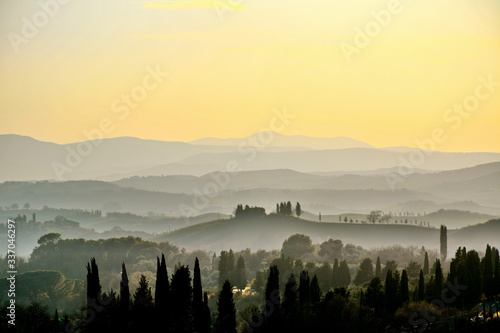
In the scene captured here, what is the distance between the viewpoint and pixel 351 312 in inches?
3684

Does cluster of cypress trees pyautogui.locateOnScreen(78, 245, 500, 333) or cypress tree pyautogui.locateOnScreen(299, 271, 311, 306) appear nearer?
cluster of cypress trees pyautogui.locateOnScreen(78, 245, 500, 333)

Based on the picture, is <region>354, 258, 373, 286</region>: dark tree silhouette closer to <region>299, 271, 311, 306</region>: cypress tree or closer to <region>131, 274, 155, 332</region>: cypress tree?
<region>299, 271, 311, 306</region>: cypress tree

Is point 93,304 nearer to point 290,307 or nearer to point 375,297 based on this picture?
point 290,307

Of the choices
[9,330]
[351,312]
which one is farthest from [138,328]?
[351,312]

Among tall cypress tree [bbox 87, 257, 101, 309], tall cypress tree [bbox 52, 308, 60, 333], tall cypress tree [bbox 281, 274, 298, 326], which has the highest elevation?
tall cypress tree [bbox 87, 257, 101, 309]

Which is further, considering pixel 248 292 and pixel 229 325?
pixel 248 292

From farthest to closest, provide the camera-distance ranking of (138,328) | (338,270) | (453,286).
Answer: (338,270), (453,286), (138,328)

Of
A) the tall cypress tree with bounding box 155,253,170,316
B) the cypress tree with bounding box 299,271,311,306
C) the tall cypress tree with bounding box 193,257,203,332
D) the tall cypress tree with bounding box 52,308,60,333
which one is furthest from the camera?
the cypress tree with bounding box 299,271,311,306

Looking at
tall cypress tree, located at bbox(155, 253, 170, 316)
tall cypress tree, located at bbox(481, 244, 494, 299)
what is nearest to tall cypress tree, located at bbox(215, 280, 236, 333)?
tall cypress tree, located at bbox(155, 253, 170, 316)

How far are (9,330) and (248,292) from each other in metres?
74.6

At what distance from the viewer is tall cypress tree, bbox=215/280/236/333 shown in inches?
3591

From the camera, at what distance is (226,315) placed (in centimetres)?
9331

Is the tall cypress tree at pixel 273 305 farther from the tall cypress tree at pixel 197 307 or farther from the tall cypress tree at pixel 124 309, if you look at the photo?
the tall cypress tree at pixel 124 309

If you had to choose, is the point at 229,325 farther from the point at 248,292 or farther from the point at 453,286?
the point at 248,292
